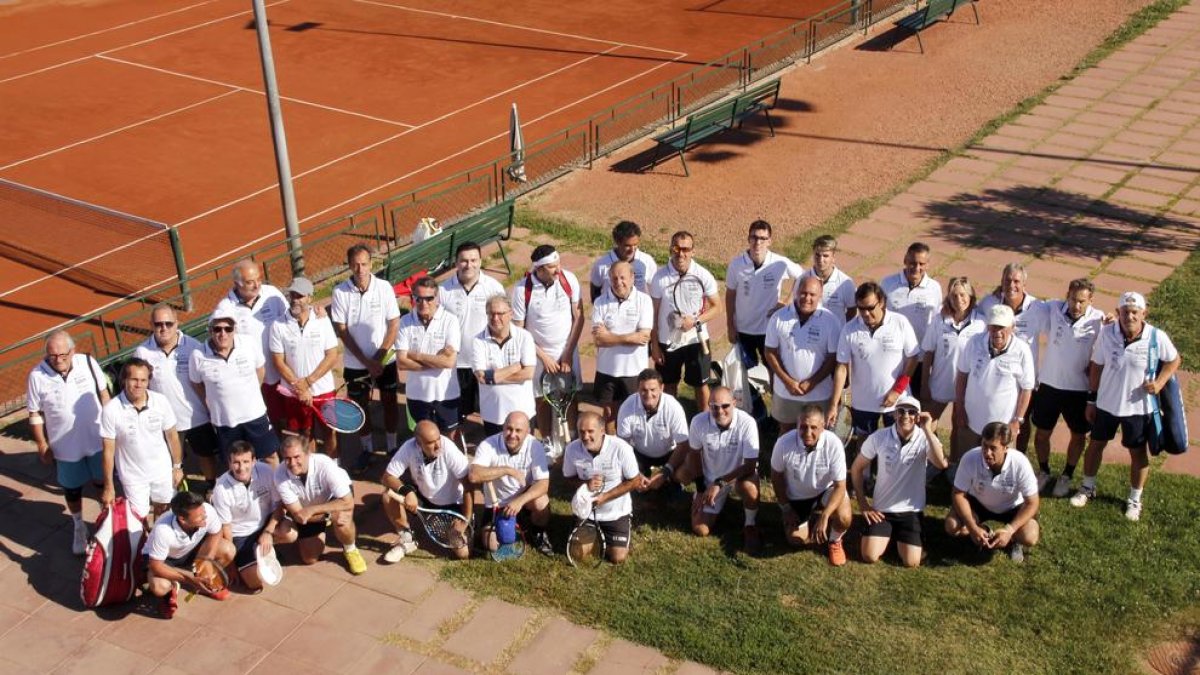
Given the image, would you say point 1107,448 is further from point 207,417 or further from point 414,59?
point 414,59

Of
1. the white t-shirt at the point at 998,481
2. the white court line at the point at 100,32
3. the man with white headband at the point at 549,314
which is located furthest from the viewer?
the white court line at the point at 100,32

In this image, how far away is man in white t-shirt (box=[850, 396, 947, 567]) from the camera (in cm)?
1031

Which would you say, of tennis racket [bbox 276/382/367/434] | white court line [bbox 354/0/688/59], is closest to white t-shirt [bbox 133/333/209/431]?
tennis racket [bbox 276/382/367/434]

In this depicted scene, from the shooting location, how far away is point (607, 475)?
34.6ft

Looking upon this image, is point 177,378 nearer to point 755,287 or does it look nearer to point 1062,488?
point 755,287

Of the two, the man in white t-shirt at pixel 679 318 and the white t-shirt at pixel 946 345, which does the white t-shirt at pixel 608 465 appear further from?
the white t-shirt at pixel 946 345

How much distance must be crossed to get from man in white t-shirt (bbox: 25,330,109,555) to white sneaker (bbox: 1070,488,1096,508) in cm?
849

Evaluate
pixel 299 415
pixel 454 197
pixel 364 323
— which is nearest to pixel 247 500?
pixel 299 415

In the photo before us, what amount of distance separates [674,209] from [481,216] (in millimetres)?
3350

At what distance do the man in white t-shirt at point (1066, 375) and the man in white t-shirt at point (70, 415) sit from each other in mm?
8262

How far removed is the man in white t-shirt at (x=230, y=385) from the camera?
36.5 feet

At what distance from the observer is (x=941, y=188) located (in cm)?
1917

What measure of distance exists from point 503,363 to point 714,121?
10.9 m

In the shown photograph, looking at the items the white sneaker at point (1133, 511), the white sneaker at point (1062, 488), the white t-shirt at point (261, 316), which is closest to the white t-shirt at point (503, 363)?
the white t-shirt at point (261, 316)
